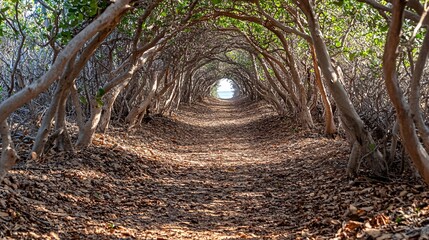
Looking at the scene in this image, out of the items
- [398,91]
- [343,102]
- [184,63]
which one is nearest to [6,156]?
[398,91]

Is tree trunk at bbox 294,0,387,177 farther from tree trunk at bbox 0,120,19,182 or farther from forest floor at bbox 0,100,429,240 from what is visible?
tree trunk at bbox 0,120,19,182

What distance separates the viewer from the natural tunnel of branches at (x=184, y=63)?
14.2 ft

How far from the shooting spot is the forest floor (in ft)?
16.9

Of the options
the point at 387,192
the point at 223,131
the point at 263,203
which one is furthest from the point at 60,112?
the point at 223,131

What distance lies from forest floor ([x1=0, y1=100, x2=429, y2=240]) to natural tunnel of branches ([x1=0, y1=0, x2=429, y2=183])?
49 cm

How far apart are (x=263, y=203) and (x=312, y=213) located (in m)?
1.23

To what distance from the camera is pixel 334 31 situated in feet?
42.4

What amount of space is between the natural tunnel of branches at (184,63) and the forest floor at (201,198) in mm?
485

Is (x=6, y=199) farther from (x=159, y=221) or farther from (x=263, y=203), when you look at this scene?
(x=263, y=203)

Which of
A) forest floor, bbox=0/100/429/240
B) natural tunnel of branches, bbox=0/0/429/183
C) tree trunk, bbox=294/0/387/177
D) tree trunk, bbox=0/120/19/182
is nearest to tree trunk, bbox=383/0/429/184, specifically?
natural tunnel of branches, bbox=0/0/429/183

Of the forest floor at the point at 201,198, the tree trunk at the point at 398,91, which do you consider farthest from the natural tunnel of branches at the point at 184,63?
the forest floor at the point at 201,198

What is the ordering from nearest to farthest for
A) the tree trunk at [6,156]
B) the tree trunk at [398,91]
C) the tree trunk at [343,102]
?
the tree trunk at [398,91]
the tree trunk at [6,156]
the tree trunk at [343,102]

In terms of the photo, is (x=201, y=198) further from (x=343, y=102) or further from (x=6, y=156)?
(x=6, y=156)

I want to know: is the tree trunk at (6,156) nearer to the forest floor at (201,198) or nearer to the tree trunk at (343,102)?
the forest floor at (201,198)
